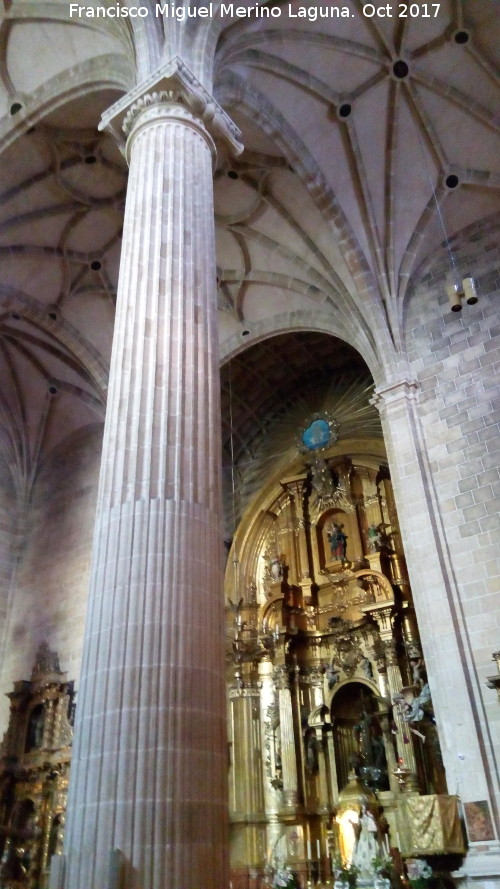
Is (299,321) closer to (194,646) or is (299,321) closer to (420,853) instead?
(420,853)

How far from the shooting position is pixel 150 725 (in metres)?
4.02

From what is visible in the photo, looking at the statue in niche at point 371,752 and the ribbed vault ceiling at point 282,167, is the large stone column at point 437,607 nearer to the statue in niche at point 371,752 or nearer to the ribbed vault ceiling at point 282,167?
the ribbed vault ceiling at point 282,167

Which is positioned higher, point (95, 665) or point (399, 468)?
point (399, 468)

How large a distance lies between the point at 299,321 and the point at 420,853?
9.42 meters

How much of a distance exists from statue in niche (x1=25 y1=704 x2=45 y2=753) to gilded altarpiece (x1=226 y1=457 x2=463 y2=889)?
399cm

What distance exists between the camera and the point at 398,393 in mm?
11164

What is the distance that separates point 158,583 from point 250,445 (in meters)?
12.8

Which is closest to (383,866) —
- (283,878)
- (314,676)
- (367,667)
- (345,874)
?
(345,874)

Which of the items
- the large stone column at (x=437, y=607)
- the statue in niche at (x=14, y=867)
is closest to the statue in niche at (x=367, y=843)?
the large stone column at (x=437, y=607)

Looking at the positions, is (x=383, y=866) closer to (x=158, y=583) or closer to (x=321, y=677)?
(x=321, y=677)

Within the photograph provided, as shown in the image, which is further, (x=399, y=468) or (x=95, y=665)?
(x=399, y=468)

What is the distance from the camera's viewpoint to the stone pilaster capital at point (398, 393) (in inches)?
438

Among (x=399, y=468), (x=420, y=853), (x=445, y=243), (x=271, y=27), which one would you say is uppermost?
(x=271, y=27)

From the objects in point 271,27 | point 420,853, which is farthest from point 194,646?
point 271,27
